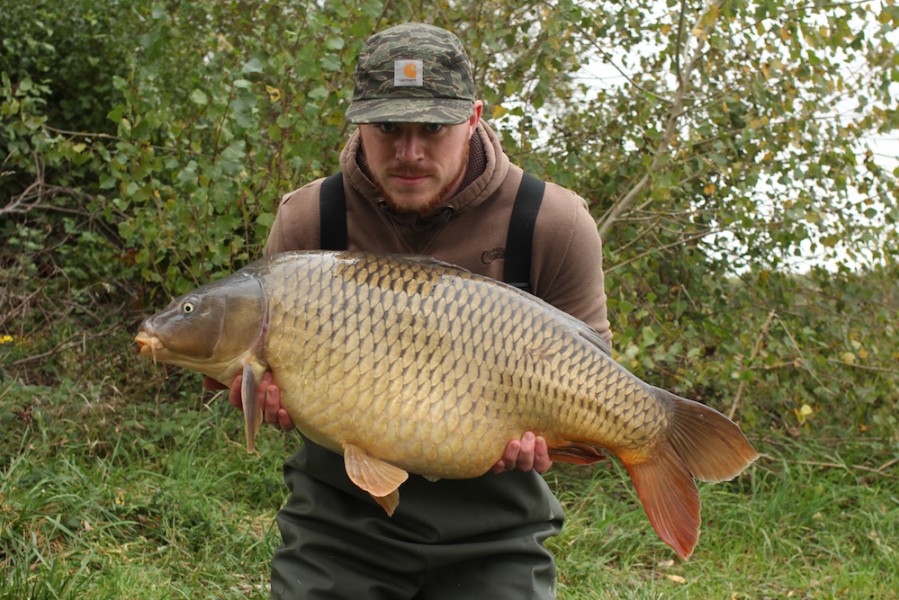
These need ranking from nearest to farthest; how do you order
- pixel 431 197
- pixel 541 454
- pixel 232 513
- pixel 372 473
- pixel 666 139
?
pixel 372 473 < pixel 541 454 < pixel 431 197 < pixel 232 513 < pixel 666 139

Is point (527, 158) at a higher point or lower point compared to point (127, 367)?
higher

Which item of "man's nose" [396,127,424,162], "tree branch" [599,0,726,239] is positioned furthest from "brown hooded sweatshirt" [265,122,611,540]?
"tree branch" [599,0,726,239]

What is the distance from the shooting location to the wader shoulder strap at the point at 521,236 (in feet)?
6.05

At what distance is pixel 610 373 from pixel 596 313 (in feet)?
0.90

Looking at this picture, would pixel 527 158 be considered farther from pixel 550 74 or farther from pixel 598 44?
pixel 598 44

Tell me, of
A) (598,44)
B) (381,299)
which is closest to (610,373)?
(381,299)

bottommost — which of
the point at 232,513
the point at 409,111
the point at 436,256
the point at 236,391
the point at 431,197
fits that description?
the point at 232,513

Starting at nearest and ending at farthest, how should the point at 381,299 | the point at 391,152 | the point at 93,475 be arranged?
the point at 381,299 < the point at 391,152 < the point at 93,475

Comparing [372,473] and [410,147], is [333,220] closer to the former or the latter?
[410,147]

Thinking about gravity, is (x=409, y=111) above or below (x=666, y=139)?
above

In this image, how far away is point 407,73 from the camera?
178 centimetres

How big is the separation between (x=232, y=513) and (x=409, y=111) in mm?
1580

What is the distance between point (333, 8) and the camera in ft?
9.71

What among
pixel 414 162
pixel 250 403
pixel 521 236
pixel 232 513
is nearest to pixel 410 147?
pixel 414 162
